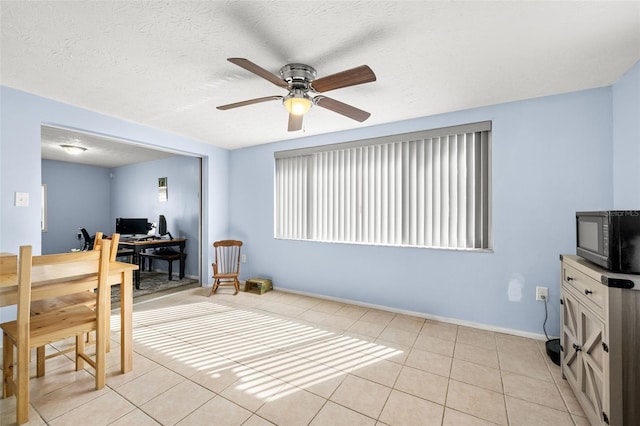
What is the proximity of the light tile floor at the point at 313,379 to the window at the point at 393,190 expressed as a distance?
1.08 metres

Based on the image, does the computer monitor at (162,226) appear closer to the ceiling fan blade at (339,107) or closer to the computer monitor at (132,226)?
the computer monitor at (132,226)

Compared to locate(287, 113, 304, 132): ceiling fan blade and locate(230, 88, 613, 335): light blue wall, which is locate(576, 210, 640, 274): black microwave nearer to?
locate(230, 88, 613, 335): light blue wall

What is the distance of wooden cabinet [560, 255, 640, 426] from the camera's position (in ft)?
4.17

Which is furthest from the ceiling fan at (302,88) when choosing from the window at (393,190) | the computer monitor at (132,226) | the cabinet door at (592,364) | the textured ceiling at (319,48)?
the computer monitor at (132,226)

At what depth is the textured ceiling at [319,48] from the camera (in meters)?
1.50

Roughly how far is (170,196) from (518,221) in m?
5.84

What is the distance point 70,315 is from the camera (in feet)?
6.14

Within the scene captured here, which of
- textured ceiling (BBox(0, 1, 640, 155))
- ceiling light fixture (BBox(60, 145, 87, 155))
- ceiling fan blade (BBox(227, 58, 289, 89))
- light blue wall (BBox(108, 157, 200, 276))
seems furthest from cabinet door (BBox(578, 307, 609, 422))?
ceiling light fixture (BBox(60, 145, 87, 155))

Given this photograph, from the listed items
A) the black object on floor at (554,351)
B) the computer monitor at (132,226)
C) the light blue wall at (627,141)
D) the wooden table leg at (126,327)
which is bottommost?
the black object on floor at (554,351)

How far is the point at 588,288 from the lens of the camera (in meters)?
1.55

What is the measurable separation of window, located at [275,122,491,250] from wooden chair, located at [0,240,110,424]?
8.47 ft

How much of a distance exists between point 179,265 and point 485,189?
5.24m

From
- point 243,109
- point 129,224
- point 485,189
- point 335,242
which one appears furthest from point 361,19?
point 129,224

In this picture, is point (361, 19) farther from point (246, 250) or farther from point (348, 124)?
point (246, 250)
